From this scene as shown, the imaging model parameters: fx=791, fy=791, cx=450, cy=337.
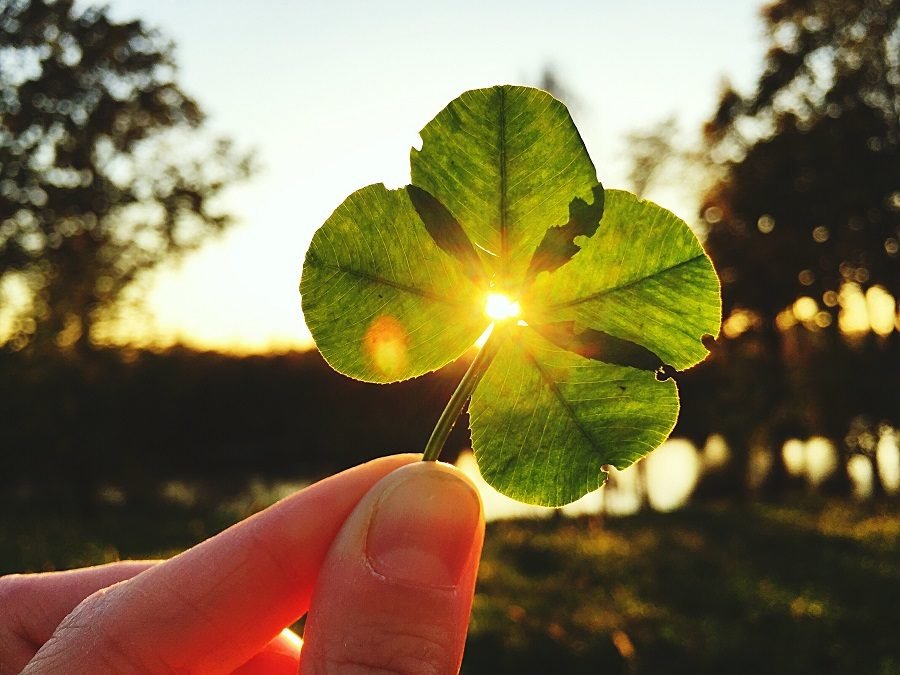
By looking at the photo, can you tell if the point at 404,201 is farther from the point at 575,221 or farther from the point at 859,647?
the point at 859,647

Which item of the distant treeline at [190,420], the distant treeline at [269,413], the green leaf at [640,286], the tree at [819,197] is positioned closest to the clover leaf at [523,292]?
the green leaf at [640,286]

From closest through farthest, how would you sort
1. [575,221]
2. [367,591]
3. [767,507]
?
[575,221], [367,591], [767,507]

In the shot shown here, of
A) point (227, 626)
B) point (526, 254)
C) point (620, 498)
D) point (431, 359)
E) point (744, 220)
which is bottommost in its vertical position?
point (620, 498)

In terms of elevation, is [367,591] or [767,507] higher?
[367,591]

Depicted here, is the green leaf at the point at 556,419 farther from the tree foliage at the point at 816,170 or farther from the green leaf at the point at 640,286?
the tree foliage at the point at 816,170

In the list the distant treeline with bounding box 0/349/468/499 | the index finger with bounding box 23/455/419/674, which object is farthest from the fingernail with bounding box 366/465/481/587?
Result: the distant treeline with bounding box 0/349/468/499

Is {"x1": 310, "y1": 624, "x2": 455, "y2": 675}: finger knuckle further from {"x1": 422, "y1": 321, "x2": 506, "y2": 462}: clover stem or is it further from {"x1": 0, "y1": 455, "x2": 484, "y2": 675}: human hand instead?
{"x1": 422, "y1": 321, "x2": 506, "y2": 462}: clover stem

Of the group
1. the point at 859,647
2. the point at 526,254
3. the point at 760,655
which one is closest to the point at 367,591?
the point at 526,254
